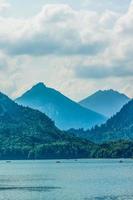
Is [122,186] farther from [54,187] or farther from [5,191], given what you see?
[5,191]

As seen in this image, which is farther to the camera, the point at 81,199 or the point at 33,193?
the point at 33,193

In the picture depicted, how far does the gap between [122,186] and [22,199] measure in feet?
138

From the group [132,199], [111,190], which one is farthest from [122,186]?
[132,199]

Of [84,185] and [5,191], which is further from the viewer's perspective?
[84,185]

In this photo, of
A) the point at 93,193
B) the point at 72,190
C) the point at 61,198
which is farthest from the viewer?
the point at 72,190

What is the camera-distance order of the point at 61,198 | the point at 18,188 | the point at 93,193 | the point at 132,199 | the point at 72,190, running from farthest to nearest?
the point at 18,188
the point at 72,190
the point at 93,193
the point at 61,198
the point at 132,199

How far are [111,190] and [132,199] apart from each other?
29.6m

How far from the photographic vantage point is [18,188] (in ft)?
620

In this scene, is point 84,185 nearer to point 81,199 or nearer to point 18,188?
point 18,188

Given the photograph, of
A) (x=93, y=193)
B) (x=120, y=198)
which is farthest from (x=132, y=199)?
(x=93, y=193)

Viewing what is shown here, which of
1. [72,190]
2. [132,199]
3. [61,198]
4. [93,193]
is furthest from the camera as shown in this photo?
[72,190]

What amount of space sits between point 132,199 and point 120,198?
13.3ft

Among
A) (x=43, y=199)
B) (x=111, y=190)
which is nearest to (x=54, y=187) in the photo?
(x=111, y=190)

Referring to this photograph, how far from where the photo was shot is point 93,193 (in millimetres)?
166375
